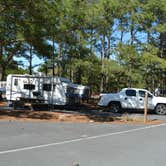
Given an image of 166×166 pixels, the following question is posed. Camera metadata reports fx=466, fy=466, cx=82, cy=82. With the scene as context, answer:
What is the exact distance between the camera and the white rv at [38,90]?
32656 mm

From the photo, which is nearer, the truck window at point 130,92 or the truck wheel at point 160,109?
the truck wheel at point 160,109

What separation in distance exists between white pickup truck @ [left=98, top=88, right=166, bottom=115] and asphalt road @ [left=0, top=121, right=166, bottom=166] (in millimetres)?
14257

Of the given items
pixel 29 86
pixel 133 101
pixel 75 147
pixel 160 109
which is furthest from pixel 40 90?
pixel 75 147

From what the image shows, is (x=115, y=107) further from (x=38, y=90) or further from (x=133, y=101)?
(x=38, y=90)

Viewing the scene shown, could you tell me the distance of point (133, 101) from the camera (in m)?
33.1

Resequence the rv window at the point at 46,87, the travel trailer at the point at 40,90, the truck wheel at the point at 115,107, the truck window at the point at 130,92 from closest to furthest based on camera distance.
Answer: the travel trailer at the point at 40,90 < the rv window at the point at 46,87 < the truck wheel at the point at 115,107 < the truck window at the point at 130,92

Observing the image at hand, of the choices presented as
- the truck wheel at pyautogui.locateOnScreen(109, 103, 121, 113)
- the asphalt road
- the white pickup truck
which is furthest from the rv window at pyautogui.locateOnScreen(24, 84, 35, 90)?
the asphalt road

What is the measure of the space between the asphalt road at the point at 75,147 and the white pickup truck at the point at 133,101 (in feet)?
46.8

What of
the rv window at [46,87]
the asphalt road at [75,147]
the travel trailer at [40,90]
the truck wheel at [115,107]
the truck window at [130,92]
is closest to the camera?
the asphalt road at [75,147]

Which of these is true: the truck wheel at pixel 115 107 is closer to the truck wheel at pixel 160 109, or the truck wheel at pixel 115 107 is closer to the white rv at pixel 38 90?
the truck wheel at pixel 160 109

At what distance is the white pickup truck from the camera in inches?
1296

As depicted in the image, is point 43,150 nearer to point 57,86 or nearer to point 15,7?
point 15,7

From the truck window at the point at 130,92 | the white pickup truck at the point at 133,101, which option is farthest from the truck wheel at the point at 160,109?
the truck window at the point at 130,92

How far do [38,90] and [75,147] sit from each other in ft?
65.7
